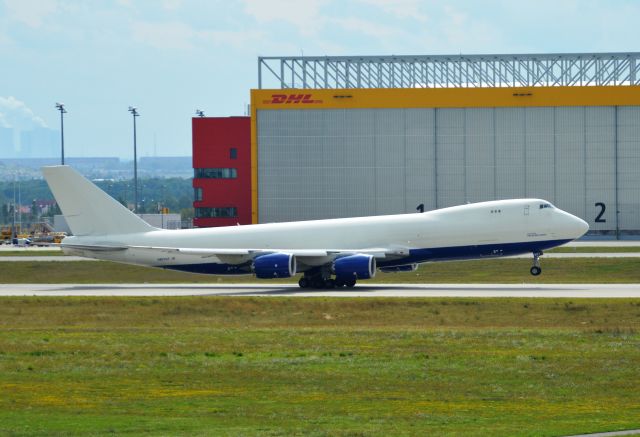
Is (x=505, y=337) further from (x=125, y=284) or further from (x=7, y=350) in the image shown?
(x=125, y=284)

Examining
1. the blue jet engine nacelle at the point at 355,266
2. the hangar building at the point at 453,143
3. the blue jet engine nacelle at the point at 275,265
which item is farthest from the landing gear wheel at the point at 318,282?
the hangar building at the point at 453,143

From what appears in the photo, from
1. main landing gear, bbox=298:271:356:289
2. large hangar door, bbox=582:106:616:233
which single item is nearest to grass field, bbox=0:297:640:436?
main landing gear, bbox=298:271:356:289

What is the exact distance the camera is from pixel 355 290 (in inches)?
2207

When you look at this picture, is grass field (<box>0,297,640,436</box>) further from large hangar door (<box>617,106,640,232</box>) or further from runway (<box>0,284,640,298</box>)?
large hangar door (<box>617,106,640,232</box>)

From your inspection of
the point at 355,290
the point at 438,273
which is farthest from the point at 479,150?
the point at 355,290

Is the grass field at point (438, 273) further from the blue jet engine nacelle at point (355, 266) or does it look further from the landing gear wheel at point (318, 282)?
the blue jet engine nacelle at point (355, 266)

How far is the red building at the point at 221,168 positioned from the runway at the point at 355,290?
58.9 m

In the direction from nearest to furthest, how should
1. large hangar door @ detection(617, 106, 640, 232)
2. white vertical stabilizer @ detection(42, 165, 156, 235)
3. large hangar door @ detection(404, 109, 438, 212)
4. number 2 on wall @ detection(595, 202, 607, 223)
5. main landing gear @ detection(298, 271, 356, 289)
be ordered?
1. main landing gear @ detection(298, 271, 356, 289)
2. white vertical stabilizer @ detection(42, 165, 156, 235)
3. number 2 on wall @ detection(595, 202, 607, 223)
4. large hangar door @ detection(617, 106, 640, 232)
5. large hangar door @ detection(404, 109, 438, 212)

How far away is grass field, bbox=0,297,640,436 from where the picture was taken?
22.9 meters

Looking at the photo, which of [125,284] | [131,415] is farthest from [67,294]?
[131,415]

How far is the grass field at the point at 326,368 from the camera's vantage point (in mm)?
22859

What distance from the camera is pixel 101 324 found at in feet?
139

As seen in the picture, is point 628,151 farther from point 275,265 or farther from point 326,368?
point 326,368

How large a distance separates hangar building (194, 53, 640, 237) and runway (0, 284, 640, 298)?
51.9m
